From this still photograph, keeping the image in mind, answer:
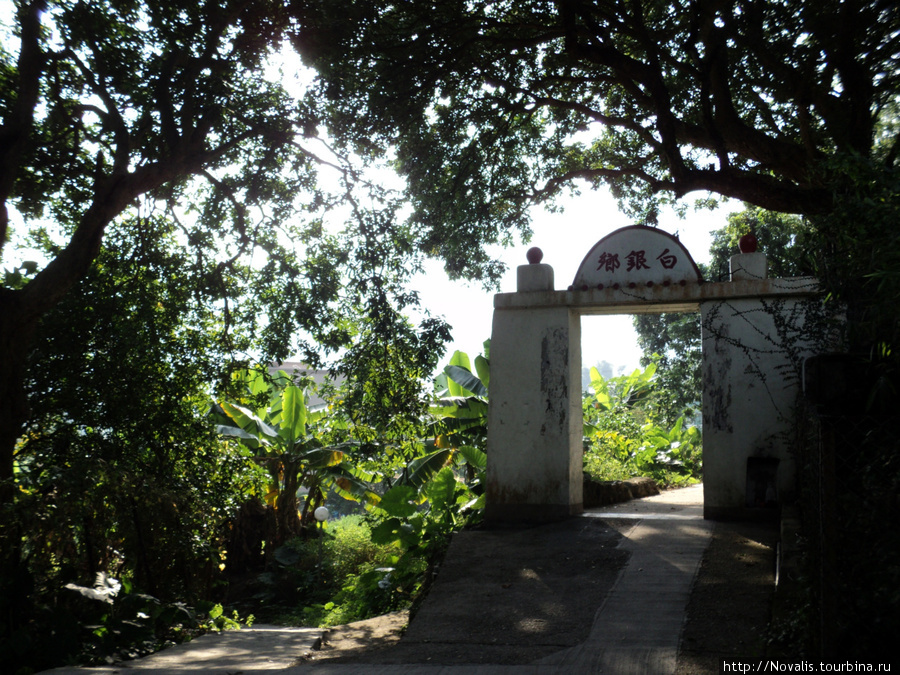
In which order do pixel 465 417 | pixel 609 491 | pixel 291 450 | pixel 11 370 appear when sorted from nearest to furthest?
1. pixel 11 370
2. pixel 609 491
3. pixel 465 417
4. pixel 291 450

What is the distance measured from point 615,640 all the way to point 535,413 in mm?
3705

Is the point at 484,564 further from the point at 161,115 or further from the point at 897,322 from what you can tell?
the point at 161,115

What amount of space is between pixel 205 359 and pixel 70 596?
3264 mm

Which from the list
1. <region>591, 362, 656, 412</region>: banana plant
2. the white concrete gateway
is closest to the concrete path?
the white concrete gateway

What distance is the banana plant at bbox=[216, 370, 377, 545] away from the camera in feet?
48.3

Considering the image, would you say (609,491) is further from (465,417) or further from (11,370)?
(11,370)

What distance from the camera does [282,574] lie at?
15672 millimetres

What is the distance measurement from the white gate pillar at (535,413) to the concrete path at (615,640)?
0.74 m

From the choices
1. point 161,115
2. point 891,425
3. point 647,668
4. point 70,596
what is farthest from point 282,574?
point 891,425

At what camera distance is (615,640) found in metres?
4.82

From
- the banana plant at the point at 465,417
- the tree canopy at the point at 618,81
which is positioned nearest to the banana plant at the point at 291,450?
the banana plant at the point at 465,417

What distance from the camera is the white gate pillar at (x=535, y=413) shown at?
8109 mm

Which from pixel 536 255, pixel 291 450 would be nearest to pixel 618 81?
pixel 536 255

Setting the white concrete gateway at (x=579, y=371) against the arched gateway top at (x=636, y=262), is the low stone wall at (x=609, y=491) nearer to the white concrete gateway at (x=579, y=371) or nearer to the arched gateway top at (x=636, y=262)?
the white concrete gateway at (x=579, y=371)
